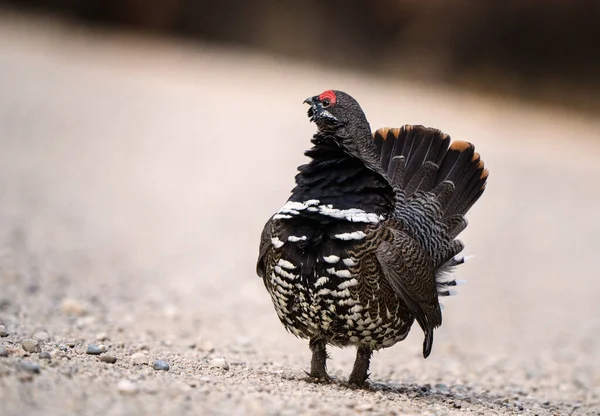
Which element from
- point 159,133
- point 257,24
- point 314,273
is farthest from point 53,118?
point 314,273

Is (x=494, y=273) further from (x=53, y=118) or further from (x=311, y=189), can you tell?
(x=53, y=118)

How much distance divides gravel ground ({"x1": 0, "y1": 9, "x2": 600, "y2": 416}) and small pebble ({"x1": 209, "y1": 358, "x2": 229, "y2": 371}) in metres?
0.05

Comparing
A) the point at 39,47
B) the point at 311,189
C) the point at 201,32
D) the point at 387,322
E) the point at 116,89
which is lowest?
the point at 387,322

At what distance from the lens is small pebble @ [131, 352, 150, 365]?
557 centimetres

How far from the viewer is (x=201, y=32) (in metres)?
26.2

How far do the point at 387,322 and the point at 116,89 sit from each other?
15885 millimetres

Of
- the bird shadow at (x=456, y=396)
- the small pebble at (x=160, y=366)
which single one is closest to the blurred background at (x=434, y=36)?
the bird shadow at (x=456, y=396)

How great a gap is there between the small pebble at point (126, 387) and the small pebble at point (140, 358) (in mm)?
1014

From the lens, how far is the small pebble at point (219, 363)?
610 cm

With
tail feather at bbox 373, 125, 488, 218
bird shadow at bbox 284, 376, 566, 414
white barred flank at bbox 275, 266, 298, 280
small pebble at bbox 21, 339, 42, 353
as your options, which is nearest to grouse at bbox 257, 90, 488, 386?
white barred flank at bbox 275, 266, 298, 280

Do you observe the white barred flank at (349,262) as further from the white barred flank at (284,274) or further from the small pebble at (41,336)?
the small pebble at (41,336)

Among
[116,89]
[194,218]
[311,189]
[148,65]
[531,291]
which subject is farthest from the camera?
[148,65]

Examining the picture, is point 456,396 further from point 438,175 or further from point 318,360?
point 438,175

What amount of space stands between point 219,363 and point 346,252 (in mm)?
1634
